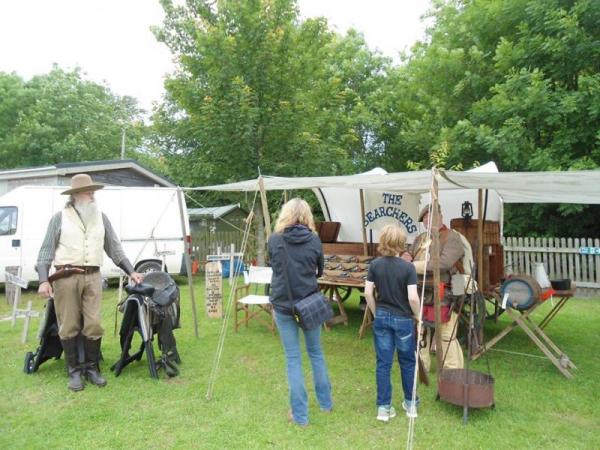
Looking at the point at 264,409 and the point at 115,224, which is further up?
the point at 115,224

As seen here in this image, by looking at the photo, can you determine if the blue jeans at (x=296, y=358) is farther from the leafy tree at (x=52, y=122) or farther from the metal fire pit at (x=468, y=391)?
the leafy tree at (x=52, y=122)

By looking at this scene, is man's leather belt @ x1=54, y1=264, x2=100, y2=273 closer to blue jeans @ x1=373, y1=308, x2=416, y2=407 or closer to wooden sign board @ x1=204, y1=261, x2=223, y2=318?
blue jeans @ x1=373, y1=308, x2=416, y2=407

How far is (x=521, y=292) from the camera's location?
4.27 metres

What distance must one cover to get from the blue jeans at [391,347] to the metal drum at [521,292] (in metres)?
1.53

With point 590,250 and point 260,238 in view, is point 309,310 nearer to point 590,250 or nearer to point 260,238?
point 590,250

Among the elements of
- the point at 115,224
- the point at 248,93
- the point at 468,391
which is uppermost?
the point at 248,93

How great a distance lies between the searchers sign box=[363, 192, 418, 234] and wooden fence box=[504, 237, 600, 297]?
2.20m

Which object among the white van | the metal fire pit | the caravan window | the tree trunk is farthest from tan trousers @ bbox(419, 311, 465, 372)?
the caravan window

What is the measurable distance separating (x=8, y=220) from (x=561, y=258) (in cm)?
1026

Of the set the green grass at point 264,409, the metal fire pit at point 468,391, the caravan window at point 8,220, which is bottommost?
the green grass at point 264,409

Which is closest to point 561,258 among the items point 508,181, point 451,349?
point 451,349

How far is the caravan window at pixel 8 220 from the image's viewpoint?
8.62 metres

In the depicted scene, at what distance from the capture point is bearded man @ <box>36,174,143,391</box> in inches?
155

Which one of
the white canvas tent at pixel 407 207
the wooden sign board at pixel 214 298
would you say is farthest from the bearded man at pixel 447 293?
the wooden sign board at pixel 214 298
